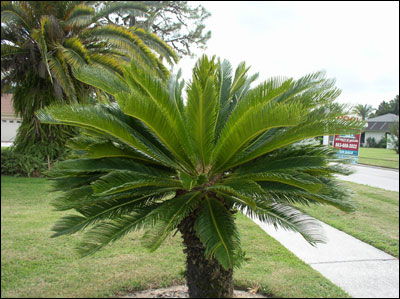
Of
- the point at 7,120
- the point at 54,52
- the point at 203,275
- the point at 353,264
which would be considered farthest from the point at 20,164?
the point at 7,120

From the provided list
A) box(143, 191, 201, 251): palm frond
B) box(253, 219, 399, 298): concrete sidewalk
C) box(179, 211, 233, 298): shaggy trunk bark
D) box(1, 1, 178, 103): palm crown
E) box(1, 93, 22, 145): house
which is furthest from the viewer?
box(1, 93, 22, 145): house

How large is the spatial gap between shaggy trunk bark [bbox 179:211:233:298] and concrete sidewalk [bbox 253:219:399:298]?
78.5 inches

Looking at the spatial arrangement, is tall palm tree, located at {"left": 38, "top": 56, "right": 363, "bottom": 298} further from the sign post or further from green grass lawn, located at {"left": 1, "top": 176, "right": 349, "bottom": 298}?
green grass lawn, located at {"left": 1, "top": 176, "right": 349, "bottom": 298}

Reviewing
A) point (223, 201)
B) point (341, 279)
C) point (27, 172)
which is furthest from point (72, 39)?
point (341, 279)

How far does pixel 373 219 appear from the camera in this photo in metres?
7.29

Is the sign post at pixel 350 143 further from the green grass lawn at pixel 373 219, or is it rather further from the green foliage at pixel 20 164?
the green foliage at pixel 20 164

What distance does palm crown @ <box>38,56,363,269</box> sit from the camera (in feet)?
7.22

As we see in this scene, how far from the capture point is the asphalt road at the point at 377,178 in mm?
11227

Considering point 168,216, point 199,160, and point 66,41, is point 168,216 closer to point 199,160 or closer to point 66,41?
point 199,160

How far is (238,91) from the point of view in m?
3.18

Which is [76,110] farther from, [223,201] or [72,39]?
[72,39]

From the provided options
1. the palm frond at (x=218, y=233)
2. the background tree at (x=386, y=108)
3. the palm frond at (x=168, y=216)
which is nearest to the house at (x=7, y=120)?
the background tree at (x=386, y=108)

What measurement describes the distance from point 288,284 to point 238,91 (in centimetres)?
270

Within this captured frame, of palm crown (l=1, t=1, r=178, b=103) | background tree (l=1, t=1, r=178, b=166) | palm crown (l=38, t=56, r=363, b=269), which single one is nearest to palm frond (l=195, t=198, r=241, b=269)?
palm crown (l=38, t=56, r=363, b=269)
